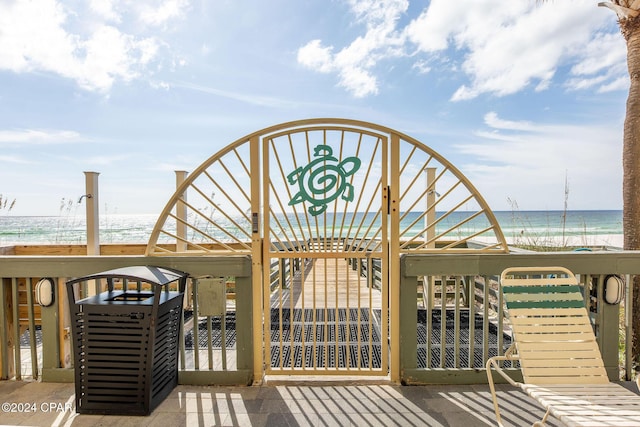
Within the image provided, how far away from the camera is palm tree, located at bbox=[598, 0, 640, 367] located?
2912 millimetres

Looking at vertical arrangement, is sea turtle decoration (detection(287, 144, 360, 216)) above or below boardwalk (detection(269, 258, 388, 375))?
above

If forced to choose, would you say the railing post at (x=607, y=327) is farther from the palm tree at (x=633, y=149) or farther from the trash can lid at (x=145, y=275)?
the trash can lid at (x=145, y=275)

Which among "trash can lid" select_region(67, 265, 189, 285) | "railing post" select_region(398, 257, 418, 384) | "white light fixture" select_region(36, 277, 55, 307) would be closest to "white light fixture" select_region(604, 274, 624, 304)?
"railing post" select_region(398, 257, 418, 384)

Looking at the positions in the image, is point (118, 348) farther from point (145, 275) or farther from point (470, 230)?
point (470, 230)

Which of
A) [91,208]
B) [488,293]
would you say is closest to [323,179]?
[488,293]

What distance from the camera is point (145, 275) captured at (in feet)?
7.06

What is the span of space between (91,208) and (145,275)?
2840 millimetres

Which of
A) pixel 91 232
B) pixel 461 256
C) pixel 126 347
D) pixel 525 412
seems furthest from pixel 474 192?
pixel 91 232

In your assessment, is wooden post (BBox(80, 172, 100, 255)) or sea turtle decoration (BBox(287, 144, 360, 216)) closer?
sea turtle decoration (BBox(287, 144, 360, 216))

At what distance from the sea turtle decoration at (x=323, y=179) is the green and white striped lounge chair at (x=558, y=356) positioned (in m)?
1.38

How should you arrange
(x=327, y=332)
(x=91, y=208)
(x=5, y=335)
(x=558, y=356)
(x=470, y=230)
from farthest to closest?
1. (x=470, y=230)
2. (x=91, y=208)
3. (x=327, y=332)
4. (x=5, y=335)
5. (x=558, y=356)

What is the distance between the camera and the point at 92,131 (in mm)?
27812

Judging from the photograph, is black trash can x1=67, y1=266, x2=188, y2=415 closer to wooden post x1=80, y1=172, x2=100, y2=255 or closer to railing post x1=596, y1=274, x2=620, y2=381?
wooden post x1=80, y1=172, x2=100, y2=255

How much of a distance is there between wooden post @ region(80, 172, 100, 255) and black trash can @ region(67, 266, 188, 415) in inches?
97.6
